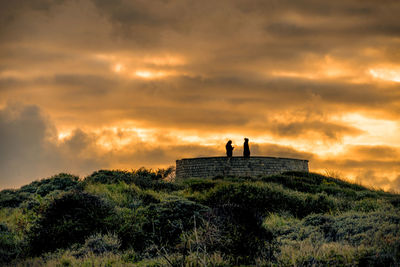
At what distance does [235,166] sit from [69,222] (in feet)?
84.1

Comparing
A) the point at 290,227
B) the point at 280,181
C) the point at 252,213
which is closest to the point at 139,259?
the point at 252,213

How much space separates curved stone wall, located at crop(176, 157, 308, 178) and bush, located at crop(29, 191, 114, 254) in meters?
23.7

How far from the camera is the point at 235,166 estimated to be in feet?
125

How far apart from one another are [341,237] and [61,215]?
8.25 meters

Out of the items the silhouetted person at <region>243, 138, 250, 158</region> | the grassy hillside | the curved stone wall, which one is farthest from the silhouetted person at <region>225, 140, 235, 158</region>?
the grassy hillside

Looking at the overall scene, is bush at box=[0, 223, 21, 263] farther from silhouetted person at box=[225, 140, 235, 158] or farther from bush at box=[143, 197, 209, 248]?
silhouetted person at box=[225, 140, 235, 158]

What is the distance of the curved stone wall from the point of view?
125 ft

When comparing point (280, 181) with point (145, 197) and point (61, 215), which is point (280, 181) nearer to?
point (145, 197)

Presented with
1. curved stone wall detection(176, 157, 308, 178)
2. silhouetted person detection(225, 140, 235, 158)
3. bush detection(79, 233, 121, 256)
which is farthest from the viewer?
silhouetted person detection(225, 140, 235, 158)

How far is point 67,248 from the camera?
12.6 metres

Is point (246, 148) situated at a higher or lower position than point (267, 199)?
higher

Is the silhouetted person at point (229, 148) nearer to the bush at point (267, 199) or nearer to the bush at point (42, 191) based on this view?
the bush at point (42, 191)

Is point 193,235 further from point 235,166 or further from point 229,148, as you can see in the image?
point 229,148

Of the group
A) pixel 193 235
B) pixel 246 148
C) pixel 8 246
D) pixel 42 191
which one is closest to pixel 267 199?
pixel 193 235
